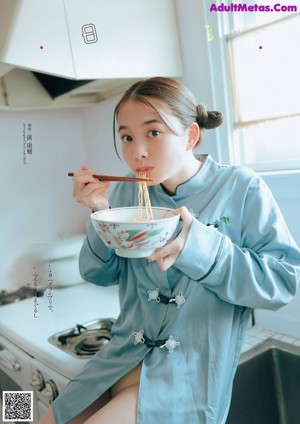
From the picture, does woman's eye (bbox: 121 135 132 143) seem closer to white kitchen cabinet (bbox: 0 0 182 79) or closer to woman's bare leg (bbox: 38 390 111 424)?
white kitchen cabinet (bbox: 0 0 182 79)

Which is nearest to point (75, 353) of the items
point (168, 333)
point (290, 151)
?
point (168, 333)

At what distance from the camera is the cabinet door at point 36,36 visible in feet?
3.31

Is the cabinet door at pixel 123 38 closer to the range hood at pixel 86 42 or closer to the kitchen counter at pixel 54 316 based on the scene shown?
the range hood at pixel 86 42

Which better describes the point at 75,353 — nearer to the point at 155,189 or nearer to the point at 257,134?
the point at 155,189

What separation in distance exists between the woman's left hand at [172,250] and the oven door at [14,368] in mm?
642

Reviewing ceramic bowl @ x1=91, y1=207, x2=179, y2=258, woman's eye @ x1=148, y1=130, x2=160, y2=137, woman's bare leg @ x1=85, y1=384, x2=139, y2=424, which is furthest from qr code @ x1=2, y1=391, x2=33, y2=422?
woman's eye @ x1=148, y1=130, x2=160, y2=137

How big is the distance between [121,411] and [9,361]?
0.59 metres

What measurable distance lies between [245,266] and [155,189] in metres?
0.28

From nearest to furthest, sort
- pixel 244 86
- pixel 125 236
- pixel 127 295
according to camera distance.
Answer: pixel 125 236 < pixel 127 295 < pixel 244 86

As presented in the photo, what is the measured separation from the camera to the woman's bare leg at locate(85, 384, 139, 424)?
722 millimetres

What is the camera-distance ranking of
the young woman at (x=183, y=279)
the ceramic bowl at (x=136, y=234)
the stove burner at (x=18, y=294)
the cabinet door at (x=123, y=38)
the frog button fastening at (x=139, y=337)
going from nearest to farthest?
the ceramic bowl at (x=136, y=234) → the young woman at (x=183, y=279) → the frog button fastening at (x=139, y=337) → the cabinet door at (x=123, y=38) → the stove burner at (x=18, y=294)

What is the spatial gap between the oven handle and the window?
88 centimetres

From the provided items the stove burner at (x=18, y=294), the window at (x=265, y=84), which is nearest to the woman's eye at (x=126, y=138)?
the window at (x=265, y=84)

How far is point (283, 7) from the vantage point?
3.47ft
